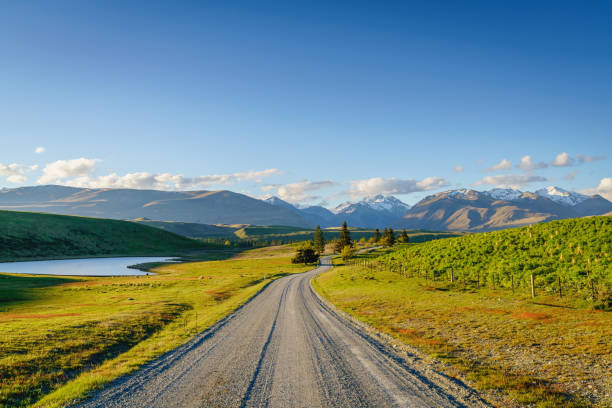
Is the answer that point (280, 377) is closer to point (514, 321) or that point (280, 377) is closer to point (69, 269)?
point (514, 321)

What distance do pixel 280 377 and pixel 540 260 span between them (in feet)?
114

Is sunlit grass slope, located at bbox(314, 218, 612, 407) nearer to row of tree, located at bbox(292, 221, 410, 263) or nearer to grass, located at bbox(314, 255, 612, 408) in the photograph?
grass, located at bbox(314, 255, 612, 408)

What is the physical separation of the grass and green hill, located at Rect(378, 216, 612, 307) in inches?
112

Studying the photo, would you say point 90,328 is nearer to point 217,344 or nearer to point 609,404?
point 217,344

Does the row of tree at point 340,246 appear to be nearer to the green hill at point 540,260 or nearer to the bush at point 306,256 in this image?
the bush at point 306,256

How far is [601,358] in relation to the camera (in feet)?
42.8

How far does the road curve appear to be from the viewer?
10.3m

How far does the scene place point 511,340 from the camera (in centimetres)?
1662

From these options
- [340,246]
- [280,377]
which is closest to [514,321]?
[280,377]

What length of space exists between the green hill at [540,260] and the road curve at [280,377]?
19.3m

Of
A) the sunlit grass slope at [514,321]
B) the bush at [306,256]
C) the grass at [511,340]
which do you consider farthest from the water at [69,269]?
the grass at [511,340]

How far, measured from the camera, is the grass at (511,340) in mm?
10609

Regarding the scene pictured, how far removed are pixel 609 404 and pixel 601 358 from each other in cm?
476

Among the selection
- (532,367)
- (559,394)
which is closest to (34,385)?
(559,394)
